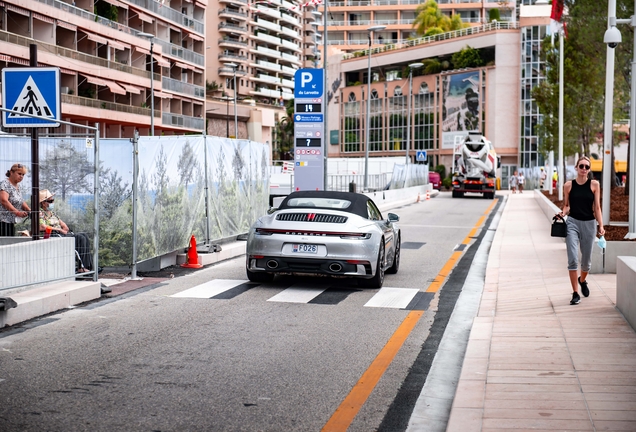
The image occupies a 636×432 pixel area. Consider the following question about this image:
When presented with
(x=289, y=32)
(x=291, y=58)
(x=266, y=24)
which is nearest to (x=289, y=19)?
(x=289, y=32)

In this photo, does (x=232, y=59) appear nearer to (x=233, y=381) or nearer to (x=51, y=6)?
(x=51, y=6)

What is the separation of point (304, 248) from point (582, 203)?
3771mm

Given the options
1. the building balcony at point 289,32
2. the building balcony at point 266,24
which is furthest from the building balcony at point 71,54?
the building balcony at point 289,32

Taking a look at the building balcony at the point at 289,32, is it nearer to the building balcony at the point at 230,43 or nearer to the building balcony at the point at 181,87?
the building balcony at the point at 230,43

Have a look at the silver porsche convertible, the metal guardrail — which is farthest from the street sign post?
the metal guardrail

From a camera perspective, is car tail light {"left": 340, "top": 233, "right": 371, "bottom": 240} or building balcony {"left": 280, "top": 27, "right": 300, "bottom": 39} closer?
car tail light {"left": 340, "top": 233, "right": 371, "bottom": 240}

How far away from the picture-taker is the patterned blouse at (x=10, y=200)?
11180 mm

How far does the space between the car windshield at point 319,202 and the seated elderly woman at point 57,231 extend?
303 centimetres

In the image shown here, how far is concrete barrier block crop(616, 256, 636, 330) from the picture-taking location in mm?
9258

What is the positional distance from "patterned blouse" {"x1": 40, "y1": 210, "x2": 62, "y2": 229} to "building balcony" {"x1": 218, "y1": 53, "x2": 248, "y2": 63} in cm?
10527

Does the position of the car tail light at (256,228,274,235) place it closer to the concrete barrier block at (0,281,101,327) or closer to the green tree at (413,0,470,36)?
the concrete barrier block at (0,281,101,327)

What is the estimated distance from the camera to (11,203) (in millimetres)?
11266

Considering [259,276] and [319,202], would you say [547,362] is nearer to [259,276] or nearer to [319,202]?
[259,276]

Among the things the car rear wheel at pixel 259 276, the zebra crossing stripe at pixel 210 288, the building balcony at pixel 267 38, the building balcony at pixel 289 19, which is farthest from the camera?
the building balcony at pixel 289 19
